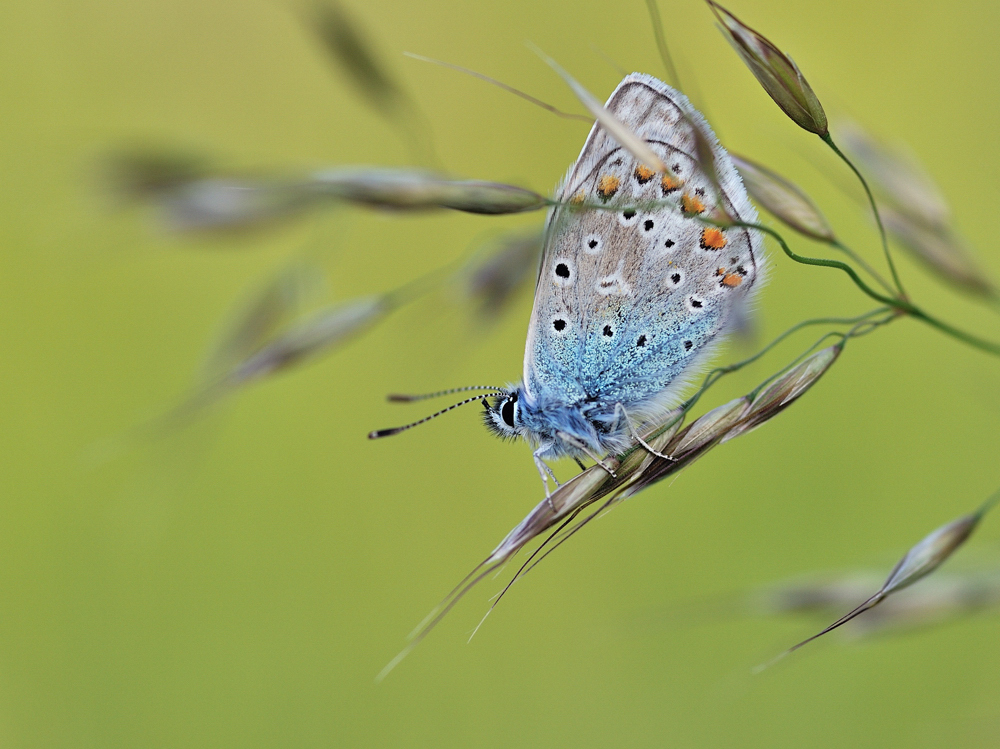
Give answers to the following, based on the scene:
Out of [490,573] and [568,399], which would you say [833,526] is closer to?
[568,399]

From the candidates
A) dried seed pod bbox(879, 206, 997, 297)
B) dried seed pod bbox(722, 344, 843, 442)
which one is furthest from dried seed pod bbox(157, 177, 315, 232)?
dried seed pod bbox(879, 206, 997, 297)

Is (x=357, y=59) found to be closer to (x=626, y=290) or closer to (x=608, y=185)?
(x=608, y=185)

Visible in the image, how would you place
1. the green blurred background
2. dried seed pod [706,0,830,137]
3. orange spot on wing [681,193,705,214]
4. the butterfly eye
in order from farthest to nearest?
the green blurred background
the butterfly eye
orange spot on wing [681,193,705,214]
dried seed pod [706,0,830,137]

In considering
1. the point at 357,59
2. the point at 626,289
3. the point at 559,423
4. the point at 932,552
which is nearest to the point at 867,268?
the point at 932,552

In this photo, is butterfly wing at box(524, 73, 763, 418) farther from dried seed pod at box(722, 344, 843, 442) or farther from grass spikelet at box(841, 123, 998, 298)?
grass spikelet at box(841, 123, 998, 298)

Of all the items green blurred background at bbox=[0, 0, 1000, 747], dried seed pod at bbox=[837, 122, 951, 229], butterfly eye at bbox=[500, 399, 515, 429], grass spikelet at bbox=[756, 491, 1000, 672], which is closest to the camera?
grass spikelet at bbox=[756, 491, 1000, 672]

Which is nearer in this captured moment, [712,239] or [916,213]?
[712,239]
